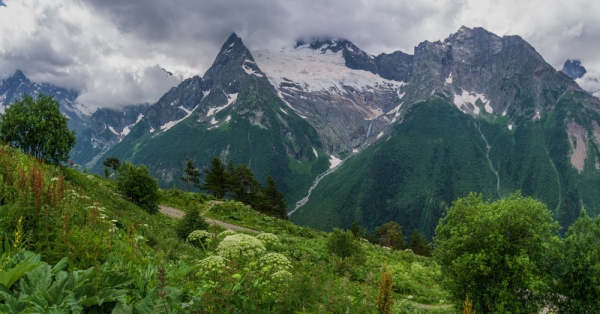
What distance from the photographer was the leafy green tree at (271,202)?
66.3m

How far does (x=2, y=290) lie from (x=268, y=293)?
11.1 feet

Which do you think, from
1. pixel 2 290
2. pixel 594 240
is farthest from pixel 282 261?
pixel 594 240

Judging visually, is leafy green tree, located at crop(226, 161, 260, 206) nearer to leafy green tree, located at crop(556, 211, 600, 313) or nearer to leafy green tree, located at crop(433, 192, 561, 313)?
leafy green tree, located at crop(433, 192, 561, 313)

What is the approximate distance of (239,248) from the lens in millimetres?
6438

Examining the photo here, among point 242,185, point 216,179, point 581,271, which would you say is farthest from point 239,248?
point 242,185

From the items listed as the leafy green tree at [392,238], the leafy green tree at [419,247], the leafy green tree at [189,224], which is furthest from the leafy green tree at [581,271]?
the leafy green tree at [419,247]

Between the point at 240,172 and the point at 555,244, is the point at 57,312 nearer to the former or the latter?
the point at 555,244

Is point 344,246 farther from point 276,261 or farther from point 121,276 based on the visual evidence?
point 121,276

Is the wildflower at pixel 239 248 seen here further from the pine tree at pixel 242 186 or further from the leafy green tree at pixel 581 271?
the pine tree at pixel 242 186

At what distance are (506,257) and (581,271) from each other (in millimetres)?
3117

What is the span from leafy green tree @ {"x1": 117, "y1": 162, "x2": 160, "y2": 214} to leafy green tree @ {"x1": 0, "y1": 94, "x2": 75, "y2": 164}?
4.77m

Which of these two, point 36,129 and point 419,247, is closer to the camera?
point 36,129

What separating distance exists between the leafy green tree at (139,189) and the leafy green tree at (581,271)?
28513mm

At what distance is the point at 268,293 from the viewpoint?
4.91 meters
